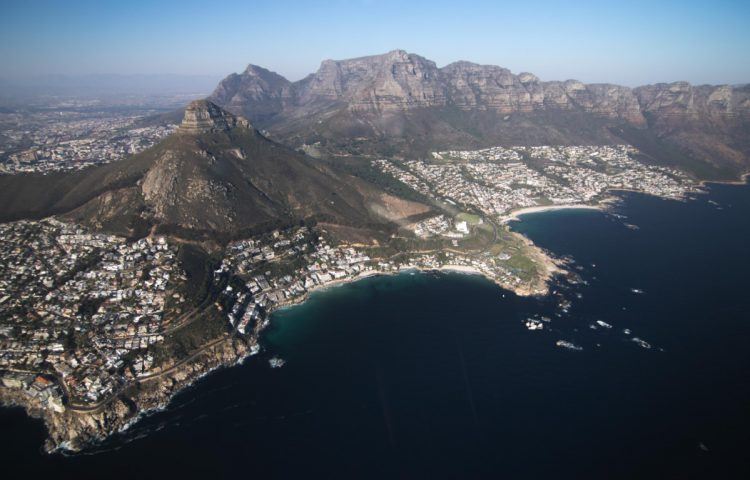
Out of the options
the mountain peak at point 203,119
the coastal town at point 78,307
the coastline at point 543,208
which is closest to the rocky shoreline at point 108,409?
the coastal town at point 78,307

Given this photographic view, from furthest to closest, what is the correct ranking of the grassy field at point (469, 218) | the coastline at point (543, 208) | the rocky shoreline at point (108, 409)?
1. the coastline at point (543, 208)
2. the grassy field at point (469, 218)
3. the rocky shoreline at point (108, 409)

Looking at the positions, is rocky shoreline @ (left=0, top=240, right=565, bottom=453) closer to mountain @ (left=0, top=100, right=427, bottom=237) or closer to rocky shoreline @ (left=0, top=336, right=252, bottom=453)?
rocky shoreline @ (left=0, top=336, right=252, bottom=453)

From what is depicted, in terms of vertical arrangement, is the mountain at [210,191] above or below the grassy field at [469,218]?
above

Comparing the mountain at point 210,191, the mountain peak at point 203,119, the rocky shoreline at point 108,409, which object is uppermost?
the mountain peak at point 203,119

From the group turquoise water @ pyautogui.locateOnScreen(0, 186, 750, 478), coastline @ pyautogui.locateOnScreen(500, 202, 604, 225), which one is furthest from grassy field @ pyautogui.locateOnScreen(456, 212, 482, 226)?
turquoise water @ pyautogui.locateOnScreen(0, 186, 750, 478)

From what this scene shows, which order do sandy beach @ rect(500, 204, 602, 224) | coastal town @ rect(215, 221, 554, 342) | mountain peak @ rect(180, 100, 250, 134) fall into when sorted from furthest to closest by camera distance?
sandy beach @ rect(500, 204, 602, 224) < mountain peak @ rect(180, 100, 250, 134) < coastal town @ rect(215, 221, 554, 342)

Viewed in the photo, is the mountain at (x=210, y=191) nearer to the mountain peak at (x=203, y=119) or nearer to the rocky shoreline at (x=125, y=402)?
the mountain peak at (x=203, y=119)

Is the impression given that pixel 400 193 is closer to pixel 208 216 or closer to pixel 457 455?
pixel 208 216
